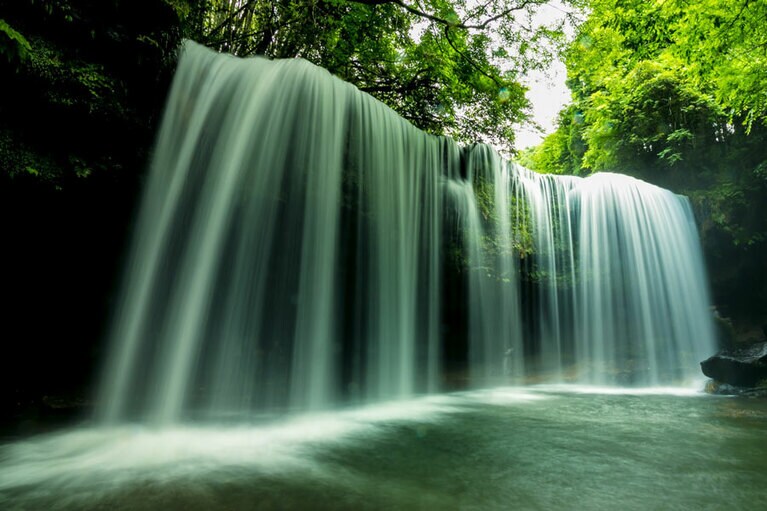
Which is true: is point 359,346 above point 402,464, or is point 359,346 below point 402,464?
above

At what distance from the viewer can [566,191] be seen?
12141mm

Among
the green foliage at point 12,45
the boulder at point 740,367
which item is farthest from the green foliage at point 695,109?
the green foliage at point 12,45

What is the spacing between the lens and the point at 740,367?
8070mm

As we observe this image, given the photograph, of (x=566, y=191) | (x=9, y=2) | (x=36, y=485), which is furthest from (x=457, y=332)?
(x=9, y=2)

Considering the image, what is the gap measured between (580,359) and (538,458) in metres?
8.79

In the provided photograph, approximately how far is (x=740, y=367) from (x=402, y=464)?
8.30m

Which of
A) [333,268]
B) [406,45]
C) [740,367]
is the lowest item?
[740,367]

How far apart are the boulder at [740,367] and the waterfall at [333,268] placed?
2.00 meters

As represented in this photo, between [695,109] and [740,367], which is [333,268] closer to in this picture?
[740,367]

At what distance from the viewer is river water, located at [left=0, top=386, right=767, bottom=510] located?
2574 mm

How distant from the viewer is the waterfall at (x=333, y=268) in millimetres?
5402

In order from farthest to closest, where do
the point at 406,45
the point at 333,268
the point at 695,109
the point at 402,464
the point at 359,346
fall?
the point at 695,109
the point at 406,45
the point at 359,346
the point at 333,268
the point at 402,464

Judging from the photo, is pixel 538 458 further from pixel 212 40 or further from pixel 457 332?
pixel 212 40

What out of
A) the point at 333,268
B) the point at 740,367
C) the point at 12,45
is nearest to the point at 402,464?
the point at 333,268
